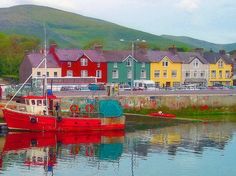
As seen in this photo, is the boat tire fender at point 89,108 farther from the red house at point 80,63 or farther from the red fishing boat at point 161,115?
the red house at point 80,63

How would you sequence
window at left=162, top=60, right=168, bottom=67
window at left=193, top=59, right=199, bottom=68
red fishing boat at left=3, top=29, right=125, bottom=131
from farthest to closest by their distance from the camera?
1. window at left=193, top=59, right=199, bottom=68
2. window at left=162, top=60, right=168, bottom=67
3. red fishing boat at left=3, top=29, right=125, bottom=131

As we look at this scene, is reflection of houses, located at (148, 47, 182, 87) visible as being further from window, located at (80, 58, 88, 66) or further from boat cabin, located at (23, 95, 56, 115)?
boat cabin, located at (23, 95, 56, 115)

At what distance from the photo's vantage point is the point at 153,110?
78.2 meters

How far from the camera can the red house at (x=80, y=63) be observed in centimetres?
10131

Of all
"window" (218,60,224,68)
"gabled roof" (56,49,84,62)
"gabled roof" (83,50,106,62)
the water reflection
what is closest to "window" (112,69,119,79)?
"gabled roof" (83,50,106,62)

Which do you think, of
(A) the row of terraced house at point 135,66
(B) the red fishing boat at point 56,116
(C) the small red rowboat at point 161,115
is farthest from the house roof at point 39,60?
(B) the red fishing boat at point 56,116

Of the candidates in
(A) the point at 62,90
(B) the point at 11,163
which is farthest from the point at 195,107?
(B) the point at 11,163

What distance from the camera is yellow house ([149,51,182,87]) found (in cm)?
10994

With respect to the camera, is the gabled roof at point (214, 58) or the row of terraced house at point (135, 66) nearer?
the row of terraced house at point (135, 66)

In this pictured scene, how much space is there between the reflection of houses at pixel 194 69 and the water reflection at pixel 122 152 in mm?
46517

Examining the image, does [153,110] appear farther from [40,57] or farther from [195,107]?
[40,57]

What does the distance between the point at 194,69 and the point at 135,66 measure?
41.9 feet

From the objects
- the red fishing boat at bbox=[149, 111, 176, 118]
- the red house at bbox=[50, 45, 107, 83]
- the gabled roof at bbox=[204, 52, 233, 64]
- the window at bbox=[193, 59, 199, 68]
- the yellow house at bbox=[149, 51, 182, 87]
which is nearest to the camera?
the red fishing boat at bbox=[149, 111, 176, 118]

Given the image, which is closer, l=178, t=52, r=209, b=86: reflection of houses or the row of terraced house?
the row of terraced house
